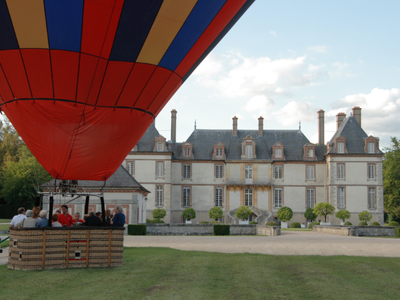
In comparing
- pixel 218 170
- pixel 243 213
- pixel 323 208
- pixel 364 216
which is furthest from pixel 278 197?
pixel 364 216

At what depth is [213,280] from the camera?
7324mm

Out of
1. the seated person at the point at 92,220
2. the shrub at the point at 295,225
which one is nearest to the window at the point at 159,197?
the shrub at the point at 295,225

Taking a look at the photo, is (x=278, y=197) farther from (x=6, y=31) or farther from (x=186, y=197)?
(x=6, y=31)

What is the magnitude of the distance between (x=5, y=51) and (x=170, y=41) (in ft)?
8.89

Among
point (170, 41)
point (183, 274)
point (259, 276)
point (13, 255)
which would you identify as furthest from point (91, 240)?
point (170, 41)

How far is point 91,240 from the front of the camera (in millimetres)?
8320

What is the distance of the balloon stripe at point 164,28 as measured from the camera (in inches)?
275

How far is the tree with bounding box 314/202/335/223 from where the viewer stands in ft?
121

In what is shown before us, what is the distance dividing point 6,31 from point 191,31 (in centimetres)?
301

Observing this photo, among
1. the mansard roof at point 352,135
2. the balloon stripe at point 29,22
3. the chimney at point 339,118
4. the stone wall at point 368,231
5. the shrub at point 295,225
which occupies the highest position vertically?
the chimney at point 339,118

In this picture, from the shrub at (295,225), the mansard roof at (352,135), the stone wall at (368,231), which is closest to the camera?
the stone wall at (368,231)

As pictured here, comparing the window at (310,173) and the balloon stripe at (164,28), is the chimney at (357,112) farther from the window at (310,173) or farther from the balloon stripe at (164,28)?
the balloon stripe at (164,28)

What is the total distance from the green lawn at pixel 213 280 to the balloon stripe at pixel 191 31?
3817 mm

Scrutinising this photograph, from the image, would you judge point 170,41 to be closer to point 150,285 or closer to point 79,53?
point 79,53
